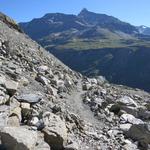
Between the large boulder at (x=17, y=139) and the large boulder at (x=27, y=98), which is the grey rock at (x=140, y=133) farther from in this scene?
the large boulder at (x=17, y=139)

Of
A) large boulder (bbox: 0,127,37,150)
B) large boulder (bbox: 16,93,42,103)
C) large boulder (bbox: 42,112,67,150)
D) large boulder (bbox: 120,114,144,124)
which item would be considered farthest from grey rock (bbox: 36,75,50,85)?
large boulder (bbox: 0,127,37,150)

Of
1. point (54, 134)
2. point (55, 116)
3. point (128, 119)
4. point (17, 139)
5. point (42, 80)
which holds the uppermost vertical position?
point (42, 80)

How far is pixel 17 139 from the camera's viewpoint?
13.1m

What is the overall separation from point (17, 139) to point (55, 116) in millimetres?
4245

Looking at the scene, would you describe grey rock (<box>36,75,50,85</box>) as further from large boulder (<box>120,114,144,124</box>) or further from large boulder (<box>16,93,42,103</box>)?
large boulder (<box>16,93,42,103</box>)

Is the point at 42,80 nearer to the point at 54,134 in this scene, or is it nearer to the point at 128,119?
the point at 128,119

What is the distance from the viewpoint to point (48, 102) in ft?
70.6

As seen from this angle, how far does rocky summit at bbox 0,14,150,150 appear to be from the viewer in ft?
50.5

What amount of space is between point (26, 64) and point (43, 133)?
1441cm

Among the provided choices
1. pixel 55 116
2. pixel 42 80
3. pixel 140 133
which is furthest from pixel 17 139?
pixel 42 80

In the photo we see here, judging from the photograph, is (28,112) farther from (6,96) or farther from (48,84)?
(48,84)

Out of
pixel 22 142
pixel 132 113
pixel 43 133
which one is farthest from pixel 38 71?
pixel 22 142

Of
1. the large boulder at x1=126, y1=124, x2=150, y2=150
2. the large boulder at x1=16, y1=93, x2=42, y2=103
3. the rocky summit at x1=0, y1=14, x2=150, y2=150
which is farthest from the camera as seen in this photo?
the large boulder at x1=126, y1=124, x2=150, y2=150

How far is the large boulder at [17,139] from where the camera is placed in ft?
43.0
